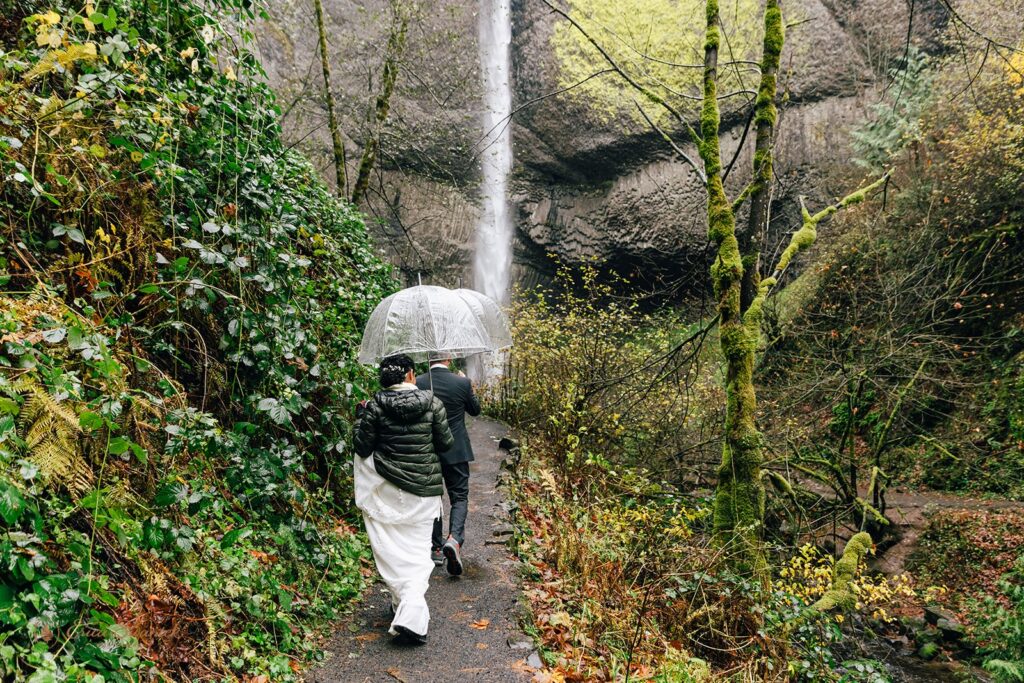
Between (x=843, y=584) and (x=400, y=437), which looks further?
(x=843, y=584)

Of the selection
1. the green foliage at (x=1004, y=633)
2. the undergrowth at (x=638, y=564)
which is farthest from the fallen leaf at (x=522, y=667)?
the green foliage at (x=1004, y=633)

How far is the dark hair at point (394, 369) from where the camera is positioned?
4387 mm

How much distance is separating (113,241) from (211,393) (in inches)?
51.7

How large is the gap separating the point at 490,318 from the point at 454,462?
78.2 inches

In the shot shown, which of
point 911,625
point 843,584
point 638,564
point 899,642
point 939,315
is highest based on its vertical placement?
point 939,315

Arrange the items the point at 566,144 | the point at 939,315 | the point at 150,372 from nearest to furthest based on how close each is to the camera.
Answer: the point at 150,372 < the point at 939,315 < the point at 566,144

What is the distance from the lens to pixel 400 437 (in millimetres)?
4324

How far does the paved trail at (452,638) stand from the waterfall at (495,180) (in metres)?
17.5

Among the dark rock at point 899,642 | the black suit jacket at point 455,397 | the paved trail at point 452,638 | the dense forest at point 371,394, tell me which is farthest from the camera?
the dark rock at point 899,642

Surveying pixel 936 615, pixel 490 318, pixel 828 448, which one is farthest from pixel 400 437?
pixel 936 615

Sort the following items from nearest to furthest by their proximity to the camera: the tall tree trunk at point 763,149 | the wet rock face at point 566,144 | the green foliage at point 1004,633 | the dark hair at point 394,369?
the dark hair at point 394,369, the green foliage at point 1004,633, the tall tree trunk at point 763,149, the wet rock face at point 566,144

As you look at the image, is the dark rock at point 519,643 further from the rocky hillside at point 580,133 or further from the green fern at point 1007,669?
the rocky hillside at point 580,133

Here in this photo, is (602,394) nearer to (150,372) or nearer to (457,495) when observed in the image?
(457,495)

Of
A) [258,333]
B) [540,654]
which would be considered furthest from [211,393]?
[540,654]
